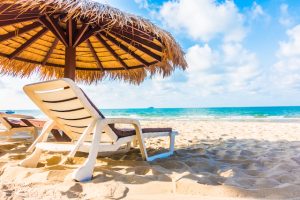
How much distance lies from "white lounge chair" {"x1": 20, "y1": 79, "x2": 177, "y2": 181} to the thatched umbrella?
2.84 feet

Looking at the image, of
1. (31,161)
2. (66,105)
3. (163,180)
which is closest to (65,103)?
(66,105)

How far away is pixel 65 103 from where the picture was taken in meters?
2.47

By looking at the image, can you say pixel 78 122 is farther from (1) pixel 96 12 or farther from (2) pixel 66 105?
(1) pixel 96 12

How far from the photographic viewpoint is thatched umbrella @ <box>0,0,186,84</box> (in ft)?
9.32

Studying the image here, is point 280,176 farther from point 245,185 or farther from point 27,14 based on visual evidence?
point 27,14

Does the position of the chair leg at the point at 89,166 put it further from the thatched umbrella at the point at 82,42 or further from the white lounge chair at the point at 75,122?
the thatched umbrella at the point at 82,42

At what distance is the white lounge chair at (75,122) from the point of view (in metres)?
2.23

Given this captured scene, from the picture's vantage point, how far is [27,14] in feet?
10.2

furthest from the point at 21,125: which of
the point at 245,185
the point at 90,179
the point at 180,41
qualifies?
the point at 245,185

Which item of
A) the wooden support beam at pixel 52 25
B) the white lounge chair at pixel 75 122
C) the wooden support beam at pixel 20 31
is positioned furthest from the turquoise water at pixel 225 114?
the white lounge chair at pixel 75 122

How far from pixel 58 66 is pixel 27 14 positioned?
2.42m

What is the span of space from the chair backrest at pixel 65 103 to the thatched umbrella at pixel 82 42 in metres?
0.84

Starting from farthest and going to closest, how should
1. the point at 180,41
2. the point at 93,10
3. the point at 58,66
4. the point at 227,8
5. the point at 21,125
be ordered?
the point at 227,8 < the point at 58,66 < the point at 21,125 < the point at 180,41 < the point at 93,10

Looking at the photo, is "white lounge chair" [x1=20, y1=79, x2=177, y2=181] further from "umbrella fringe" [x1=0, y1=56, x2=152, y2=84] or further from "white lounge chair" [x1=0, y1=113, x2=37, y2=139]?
"umbrella fringe" [x1=0, y1=56, x2=152, y2=84]
